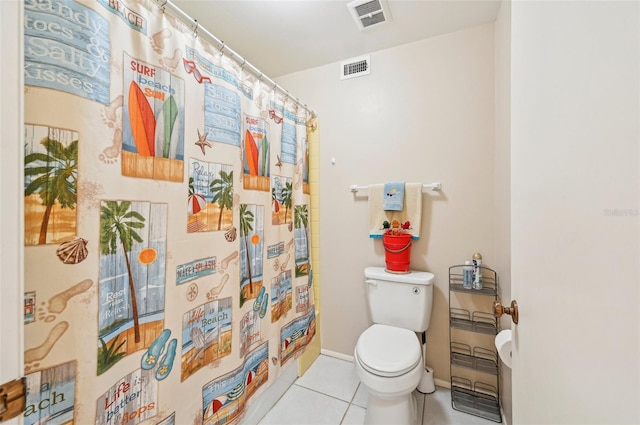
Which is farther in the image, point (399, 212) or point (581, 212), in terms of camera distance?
point (399, 212)

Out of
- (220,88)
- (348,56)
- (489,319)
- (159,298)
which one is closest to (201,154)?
(220,88)

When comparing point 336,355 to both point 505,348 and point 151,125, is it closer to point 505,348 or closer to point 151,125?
point 505,348

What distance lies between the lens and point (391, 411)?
1.31 meters

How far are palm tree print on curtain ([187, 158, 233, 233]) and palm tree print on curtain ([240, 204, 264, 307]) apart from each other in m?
0.14

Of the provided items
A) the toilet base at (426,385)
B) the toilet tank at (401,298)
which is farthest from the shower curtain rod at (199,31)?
the toilet base at (426,385)

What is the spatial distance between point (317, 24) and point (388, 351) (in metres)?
1.98

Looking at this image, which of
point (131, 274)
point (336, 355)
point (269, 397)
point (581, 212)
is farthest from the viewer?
point (336, 355)

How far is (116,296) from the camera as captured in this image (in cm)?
84

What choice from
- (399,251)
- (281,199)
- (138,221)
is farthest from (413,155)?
(138,221)

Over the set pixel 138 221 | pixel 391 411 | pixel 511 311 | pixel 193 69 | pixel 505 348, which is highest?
pixel 193 69

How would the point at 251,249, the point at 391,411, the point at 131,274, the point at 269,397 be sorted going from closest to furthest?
the point at 131,274 < the point at 391,411 < the point at 251,249 < the point at 269,397

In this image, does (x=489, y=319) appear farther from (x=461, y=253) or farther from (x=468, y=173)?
(x=468, y=173)

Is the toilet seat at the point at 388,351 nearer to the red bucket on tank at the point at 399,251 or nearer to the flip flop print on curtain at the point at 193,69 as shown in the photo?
the red bucket on tank at the point at 399,251

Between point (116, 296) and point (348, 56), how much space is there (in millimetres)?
2038
